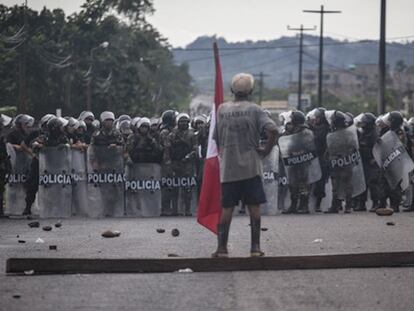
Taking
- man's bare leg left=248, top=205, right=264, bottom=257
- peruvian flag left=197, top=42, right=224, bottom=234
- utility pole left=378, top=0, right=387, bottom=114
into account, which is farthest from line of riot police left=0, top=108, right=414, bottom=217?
utility pole left=378, top=0, right=387, bottom=114

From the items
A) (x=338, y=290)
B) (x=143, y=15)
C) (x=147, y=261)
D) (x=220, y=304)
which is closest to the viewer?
(x=220, y=304)

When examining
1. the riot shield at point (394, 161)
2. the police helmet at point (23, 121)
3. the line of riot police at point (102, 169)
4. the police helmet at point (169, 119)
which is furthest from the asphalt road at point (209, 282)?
the police helmet at point (169, 119)

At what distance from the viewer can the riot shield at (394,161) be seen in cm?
2238

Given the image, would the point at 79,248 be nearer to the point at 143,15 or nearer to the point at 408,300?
the point at 408,300

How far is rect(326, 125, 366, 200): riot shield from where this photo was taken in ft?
73.4

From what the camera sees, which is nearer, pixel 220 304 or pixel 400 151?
pixel 220 304

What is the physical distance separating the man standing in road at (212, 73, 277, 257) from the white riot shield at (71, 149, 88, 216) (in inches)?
376

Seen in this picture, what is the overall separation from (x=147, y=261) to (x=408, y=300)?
2884 mm

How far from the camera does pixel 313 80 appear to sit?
190m

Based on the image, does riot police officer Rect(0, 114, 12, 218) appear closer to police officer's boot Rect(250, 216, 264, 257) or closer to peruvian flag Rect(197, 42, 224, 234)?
peruvian flag Rect(197, 42, 224, 234)

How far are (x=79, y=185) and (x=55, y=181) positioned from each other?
52cm

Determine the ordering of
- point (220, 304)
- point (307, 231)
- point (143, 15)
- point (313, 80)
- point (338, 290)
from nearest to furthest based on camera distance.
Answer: point (220, 304) < point (338, 290) < point (307, 231) < point (143, 15) < point (313, 80)

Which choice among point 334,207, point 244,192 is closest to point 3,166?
point 334,207

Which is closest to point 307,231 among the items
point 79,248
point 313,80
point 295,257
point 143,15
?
point 79,248
